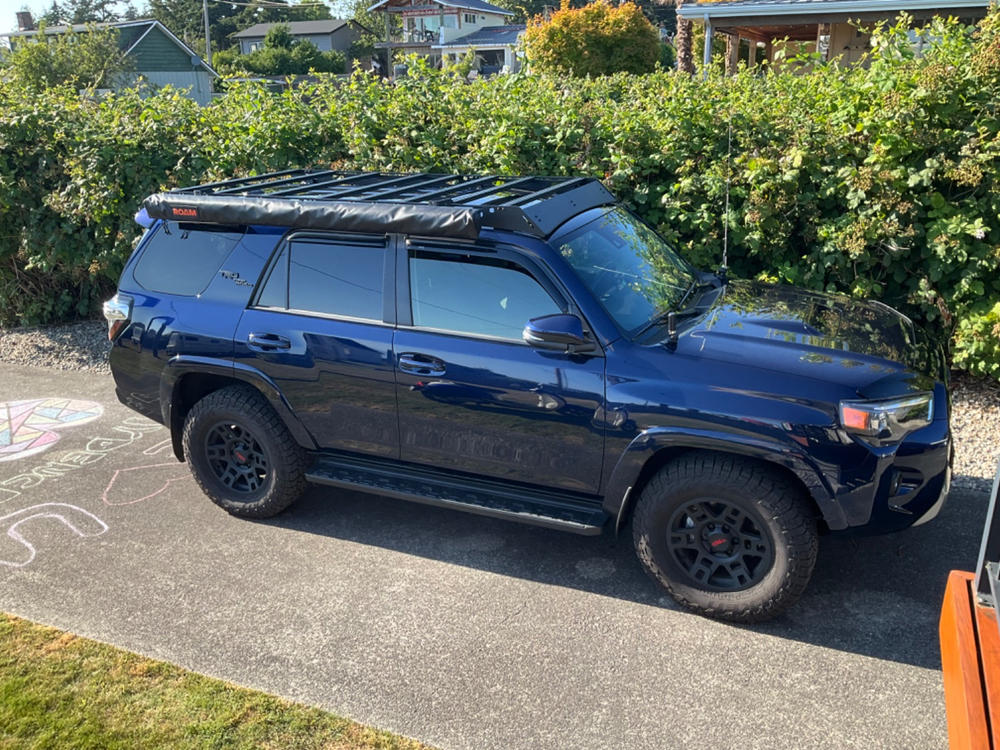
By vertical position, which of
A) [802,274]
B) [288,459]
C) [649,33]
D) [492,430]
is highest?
[649,33]

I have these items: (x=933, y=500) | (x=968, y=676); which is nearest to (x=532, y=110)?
(x=933, y=500)

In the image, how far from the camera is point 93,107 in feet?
29.2

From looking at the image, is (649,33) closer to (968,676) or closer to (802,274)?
(802,274)

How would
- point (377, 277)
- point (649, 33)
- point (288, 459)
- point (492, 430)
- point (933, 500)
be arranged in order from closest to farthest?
point (933, 500)
point (492, 430)
point (377, 277)
point (288, 459)
point (649, 33)

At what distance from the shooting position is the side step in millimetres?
4180

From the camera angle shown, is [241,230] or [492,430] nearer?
[492,430]

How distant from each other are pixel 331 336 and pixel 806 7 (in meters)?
14.3

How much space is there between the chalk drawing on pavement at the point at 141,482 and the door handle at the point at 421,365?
224 centimetres

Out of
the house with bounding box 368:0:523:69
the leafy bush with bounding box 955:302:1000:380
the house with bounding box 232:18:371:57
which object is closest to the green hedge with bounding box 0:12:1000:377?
the leafy bush with bounding box 955:302:1000:380

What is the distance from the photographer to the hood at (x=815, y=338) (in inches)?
151

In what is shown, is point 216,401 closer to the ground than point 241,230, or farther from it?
closer to the ground

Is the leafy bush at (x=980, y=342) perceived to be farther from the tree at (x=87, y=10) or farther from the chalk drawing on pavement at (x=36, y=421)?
the tree at (x=87, y=10)

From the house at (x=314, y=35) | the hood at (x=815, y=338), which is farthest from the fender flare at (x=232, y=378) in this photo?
the house at (x=314, y=35)

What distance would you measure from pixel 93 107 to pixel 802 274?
7.34 m
